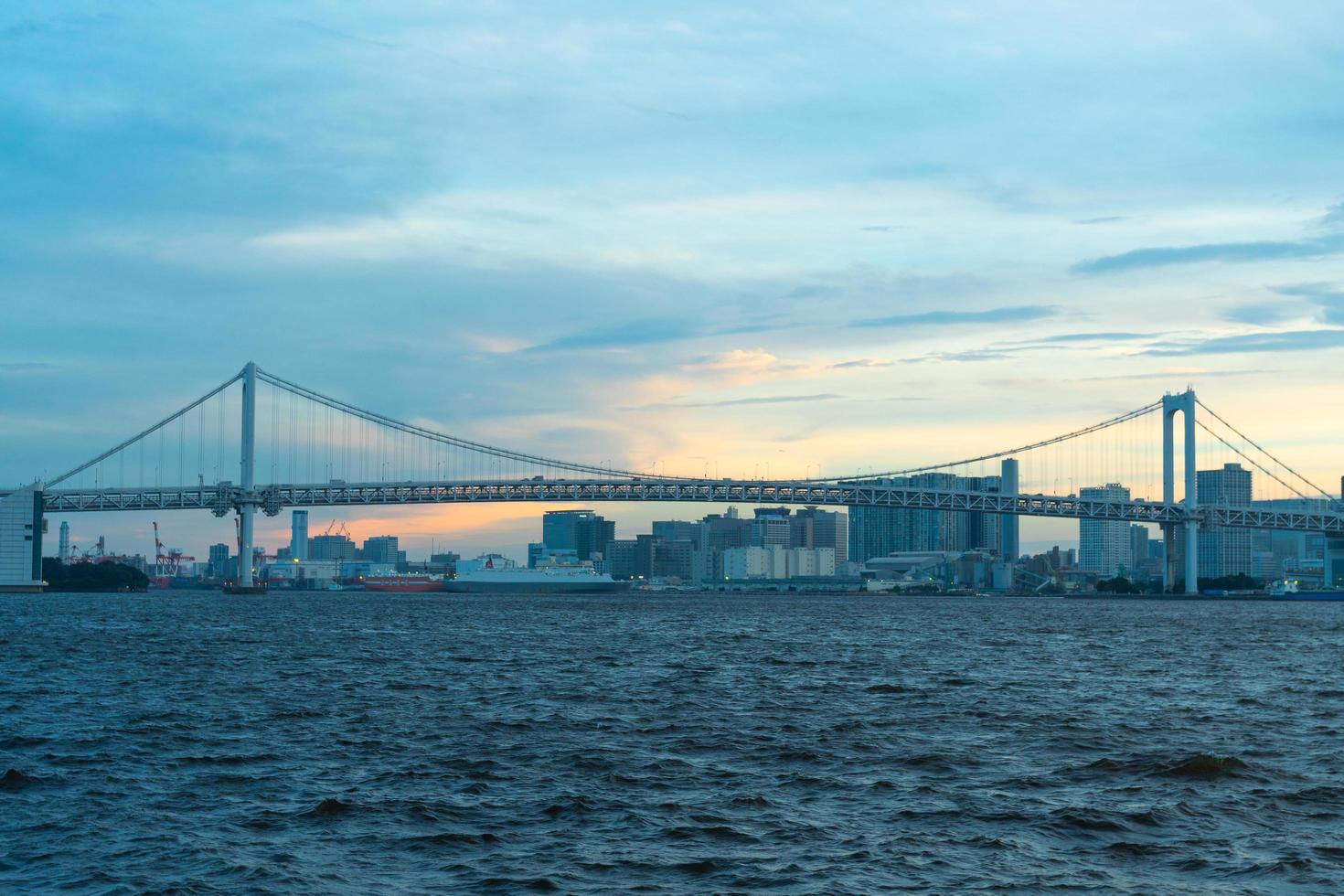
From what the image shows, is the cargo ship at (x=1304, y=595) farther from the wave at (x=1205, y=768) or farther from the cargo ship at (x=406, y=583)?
the wave at (x=1205, y=768)

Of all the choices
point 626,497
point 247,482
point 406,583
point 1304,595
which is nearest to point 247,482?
point 247,482

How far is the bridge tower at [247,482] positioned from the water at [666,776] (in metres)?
59.9

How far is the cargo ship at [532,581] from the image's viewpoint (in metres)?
132

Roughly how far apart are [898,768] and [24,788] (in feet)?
29.8

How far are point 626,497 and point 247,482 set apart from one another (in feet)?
83.0

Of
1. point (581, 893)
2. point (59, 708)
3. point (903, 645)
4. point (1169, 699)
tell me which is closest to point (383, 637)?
point (903, 645)

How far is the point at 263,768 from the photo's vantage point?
580 inches

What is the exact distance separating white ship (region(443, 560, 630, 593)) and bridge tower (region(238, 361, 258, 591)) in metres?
40.3

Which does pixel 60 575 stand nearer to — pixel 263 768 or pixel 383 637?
pixel 383 637

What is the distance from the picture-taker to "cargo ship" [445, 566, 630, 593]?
433 feet

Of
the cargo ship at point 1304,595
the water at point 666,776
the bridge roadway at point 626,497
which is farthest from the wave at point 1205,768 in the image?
the cargo ship at point 1304,595

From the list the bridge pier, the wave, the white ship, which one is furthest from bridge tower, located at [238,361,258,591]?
the wave

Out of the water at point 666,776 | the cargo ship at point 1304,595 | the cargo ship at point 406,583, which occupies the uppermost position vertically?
the water at point 666,776

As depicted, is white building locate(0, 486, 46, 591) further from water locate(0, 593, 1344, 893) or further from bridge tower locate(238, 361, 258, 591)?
water locate(0, 593, 1344, 893)
